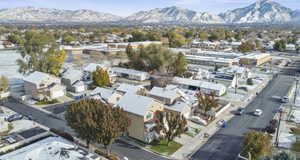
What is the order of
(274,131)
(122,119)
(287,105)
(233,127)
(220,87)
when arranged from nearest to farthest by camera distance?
(122,119), (274,131), (233,127), (287,105), (220,87)

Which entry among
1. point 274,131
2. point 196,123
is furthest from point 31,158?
point 274,131

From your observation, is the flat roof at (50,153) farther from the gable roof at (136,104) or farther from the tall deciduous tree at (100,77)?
the tall deciduous tree at (100,77)

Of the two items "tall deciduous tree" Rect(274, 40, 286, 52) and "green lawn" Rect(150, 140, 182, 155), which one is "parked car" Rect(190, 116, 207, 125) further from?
"tall deciduous tree" Rect(274, 40, 286, 52)

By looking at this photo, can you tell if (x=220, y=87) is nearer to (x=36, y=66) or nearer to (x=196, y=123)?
(x=196, y=123)

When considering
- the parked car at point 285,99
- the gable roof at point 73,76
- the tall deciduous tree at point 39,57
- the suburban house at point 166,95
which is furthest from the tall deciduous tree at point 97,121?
the tall deciduous tree at point 39,57

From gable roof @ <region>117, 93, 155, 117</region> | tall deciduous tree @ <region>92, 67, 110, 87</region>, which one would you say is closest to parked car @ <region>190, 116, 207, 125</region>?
gable roof @ <region>117, 93, 155, 117</region>
